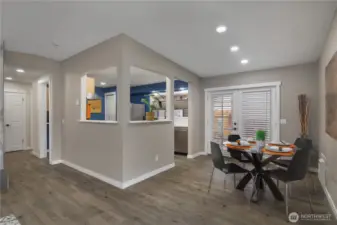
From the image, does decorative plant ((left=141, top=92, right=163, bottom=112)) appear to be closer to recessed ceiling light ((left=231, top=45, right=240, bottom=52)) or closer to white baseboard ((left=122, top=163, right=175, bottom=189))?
white baseboard ((left=122, top=163, right=175, bottom=189))

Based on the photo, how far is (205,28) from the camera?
9.52 ft

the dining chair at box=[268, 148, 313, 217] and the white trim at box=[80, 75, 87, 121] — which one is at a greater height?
the white trim at box=[80, 75, 87, 121]

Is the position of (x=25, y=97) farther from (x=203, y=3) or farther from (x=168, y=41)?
(x=203, y=3)

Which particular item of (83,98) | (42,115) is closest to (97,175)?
(83,98)

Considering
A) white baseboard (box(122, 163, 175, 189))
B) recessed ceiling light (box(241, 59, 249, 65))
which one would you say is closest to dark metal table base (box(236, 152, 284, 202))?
white baseboard (box(122, 163, 175, 189))

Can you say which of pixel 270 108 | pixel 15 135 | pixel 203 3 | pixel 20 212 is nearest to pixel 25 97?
pixel 15 135

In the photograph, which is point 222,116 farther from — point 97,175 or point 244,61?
point 97,175

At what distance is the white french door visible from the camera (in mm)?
4699

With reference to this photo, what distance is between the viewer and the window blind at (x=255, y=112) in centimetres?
476

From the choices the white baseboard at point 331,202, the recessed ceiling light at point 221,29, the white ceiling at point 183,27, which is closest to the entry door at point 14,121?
the white ceiling at point 183,27

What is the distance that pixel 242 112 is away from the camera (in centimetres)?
513

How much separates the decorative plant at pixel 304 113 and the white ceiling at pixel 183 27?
2.86ft

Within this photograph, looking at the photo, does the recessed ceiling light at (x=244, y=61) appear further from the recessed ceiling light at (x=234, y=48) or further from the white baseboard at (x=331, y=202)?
the white baseboard at (x=331, y=202)

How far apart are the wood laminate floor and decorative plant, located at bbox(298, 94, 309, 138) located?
Result: 104cm
